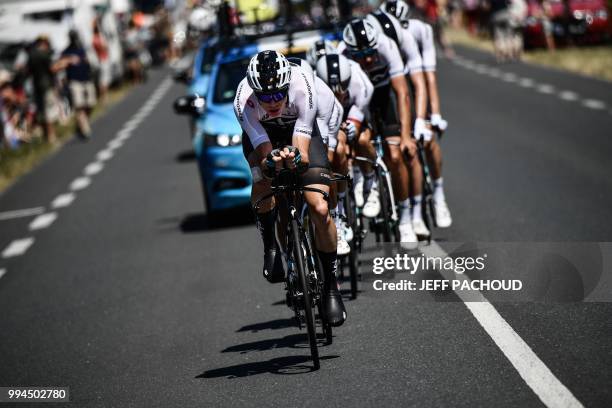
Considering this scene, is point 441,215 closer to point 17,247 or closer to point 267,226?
point 267,226

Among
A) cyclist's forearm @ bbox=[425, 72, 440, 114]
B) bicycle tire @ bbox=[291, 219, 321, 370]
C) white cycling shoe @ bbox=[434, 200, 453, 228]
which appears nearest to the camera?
bicycle tire @ bbox=[291, 219, 321, 370]

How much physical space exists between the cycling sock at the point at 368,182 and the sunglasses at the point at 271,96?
314 cm

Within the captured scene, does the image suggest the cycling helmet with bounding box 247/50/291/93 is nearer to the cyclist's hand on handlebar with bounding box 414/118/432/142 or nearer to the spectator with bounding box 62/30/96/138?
the cyclist's hand on handlebar with bounding box 414/118/432/142

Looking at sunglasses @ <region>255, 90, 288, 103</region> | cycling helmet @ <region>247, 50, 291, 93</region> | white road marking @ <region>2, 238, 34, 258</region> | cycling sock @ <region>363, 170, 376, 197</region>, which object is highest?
cycling helmet @ <region>247, 50, 291, 93</region>

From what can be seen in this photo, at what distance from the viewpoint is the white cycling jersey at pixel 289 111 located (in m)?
7.71

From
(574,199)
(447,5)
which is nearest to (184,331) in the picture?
(574,199)

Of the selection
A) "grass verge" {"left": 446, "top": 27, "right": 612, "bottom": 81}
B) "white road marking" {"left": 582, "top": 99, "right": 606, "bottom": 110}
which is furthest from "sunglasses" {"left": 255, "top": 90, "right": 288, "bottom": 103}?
"grass verge" {"left": 446, "top": 27, "right": 612, "bottom": 81}

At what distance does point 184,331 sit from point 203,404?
7.14 feet

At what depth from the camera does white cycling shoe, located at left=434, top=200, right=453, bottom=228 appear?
11.3 metres

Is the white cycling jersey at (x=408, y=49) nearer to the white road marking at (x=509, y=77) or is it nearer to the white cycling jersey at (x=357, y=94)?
the white cycling jersey at (x=357, y=94)

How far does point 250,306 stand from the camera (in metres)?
9.76

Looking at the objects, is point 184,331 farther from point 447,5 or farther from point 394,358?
point 447,5

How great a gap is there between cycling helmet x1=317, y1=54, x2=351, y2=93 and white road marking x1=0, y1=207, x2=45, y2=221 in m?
8.35

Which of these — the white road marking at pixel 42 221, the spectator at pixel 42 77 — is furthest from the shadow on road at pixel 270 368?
the spectator at pixel 42 77
